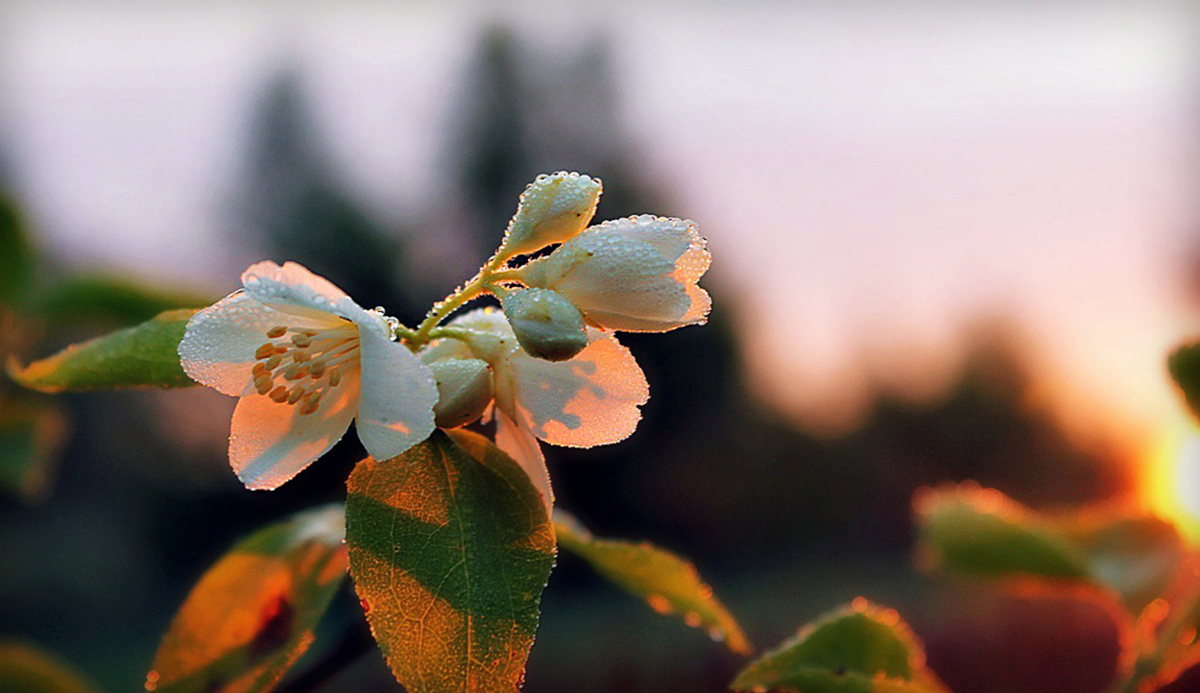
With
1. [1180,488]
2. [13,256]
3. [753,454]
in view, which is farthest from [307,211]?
[1180,488]

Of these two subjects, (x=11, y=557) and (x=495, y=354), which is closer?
(x=495, y=354)

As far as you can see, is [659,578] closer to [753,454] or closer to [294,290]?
[294,290]

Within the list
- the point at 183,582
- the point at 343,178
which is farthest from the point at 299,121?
the point at 183,582

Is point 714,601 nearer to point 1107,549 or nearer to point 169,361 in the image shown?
point 169,361

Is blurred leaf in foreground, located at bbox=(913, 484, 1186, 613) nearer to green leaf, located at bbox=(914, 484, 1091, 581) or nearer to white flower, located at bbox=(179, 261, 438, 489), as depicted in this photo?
green leaf, located at bbox=(914, 484, 1091, 581)

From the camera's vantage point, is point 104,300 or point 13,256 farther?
point 13,256

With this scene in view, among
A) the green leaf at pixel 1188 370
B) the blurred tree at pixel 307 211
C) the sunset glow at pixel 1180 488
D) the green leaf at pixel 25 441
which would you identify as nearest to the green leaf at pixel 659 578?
the green leaf at pixel 1188 370

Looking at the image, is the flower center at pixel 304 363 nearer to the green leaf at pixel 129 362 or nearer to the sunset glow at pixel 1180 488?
the green leaf at pixel 129 362
